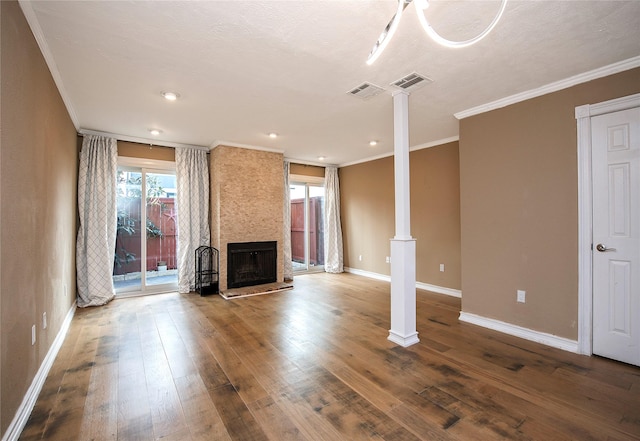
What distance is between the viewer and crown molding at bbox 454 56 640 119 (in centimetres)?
245

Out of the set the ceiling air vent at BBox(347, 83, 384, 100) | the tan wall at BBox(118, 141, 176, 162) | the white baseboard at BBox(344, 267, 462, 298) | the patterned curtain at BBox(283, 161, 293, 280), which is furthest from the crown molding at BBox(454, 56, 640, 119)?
the tan wall at BBox(118, 141, 176, 162)

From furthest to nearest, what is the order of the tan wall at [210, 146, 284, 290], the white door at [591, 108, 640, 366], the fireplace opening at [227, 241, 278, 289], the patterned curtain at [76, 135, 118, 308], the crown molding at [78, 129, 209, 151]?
the fireplace opening at [227, 241, 278, 289]
the tan wall at [210, 146, 284, 290]
the crown molding at [78, 129, 209, 151]
the patterned curtain at [76, 135, 118, 308]
the white door at [591, 108, 640, 366]

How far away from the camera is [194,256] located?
510cm

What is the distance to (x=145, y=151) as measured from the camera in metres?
4.88

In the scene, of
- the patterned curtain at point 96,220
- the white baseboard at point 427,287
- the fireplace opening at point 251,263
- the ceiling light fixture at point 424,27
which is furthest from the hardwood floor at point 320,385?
the ceiling light fixture at point 424,27

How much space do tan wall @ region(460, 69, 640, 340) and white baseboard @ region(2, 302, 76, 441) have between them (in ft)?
12.9

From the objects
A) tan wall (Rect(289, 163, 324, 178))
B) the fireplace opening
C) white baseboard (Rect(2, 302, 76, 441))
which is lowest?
white baseboard (Rect(2, 302, 76, 441))

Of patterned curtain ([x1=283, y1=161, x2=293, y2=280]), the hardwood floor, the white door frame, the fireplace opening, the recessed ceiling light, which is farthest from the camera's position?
patterned curtain ([x1=283, y1=161, x2=293, y2=280])

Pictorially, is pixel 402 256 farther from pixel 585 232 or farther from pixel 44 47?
pixel 44 47

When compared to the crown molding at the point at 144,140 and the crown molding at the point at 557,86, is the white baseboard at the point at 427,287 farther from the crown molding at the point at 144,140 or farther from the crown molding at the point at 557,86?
the crown molding at the point at 144,140

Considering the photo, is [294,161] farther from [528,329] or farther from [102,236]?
[528,329]

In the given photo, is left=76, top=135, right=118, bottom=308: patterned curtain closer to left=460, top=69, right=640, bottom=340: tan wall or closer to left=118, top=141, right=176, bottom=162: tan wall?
left=118, top=141, right=176, bottom=162: tan wall

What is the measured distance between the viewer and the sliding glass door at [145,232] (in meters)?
4.80

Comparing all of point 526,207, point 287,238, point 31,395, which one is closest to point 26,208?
point 31,395
